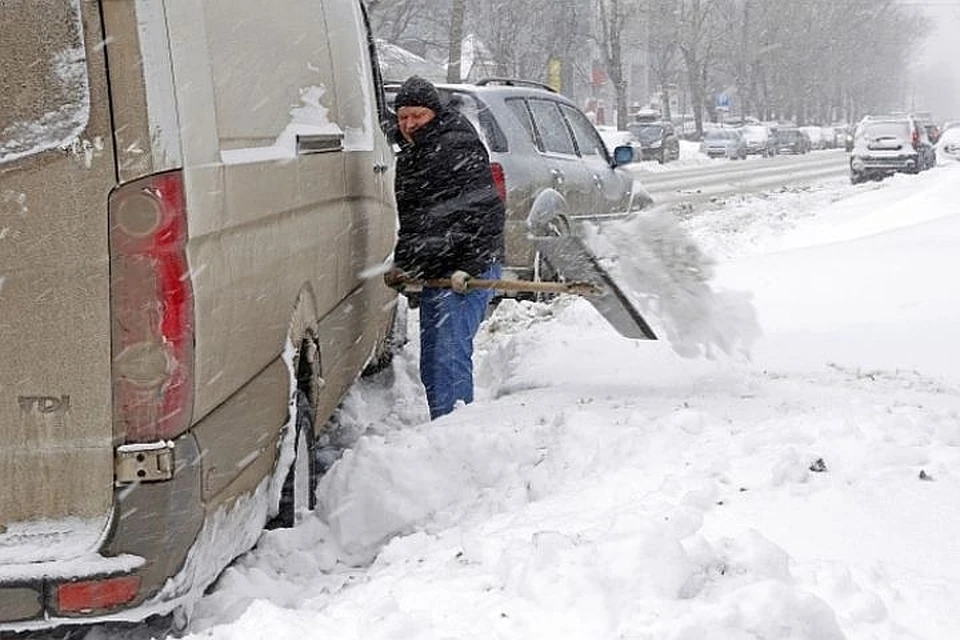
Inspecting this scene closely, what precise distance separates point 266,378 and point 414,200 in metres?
2.75

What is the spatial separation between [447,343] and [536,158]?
3.36m

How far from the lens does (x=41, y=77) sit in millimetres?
2842

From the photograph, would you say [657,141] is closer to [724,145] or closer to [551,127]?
[724,145]

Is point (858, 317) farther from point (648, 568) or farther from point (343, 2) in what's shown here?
point (648, 568)

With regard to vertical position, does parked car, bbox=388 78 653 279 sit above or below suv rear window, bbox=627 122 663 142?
below

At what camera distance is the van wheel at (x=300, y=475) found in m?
4.18

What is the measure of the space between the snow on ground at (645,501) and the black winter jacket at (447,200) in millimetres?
811

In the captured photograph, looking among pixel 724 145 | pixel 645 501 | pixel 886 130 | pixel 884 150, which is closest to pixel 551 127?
pixel 645 501

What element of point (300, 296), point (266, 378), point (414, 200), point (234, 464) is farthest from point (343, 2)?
point (234, 464)

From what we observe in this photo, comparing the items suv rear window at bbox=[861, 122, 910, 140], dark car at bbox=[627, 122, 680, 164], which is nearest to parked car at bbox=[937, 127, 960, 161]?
suv rear window at bbox=[861, 122, 910, 140]

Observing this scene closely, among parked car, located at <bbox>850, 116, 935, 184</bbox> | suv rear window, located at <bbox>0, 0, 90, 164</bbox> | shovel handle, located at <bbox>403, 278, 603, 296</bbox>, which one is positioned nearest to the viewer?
suv rear window, located at <bbox>0, 0, 90, 164</bbox>

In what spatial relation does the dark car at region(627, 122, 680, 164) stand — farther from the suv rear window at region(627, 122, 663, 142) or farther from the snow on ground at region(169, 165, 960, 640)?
the snow on ground at region(169, 165, 960, 640)

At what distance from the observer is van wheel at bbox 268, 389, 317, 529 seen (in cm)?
418

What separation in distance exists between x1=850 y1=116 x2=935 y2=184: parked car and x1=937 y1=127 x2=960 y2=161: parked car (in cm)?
751
